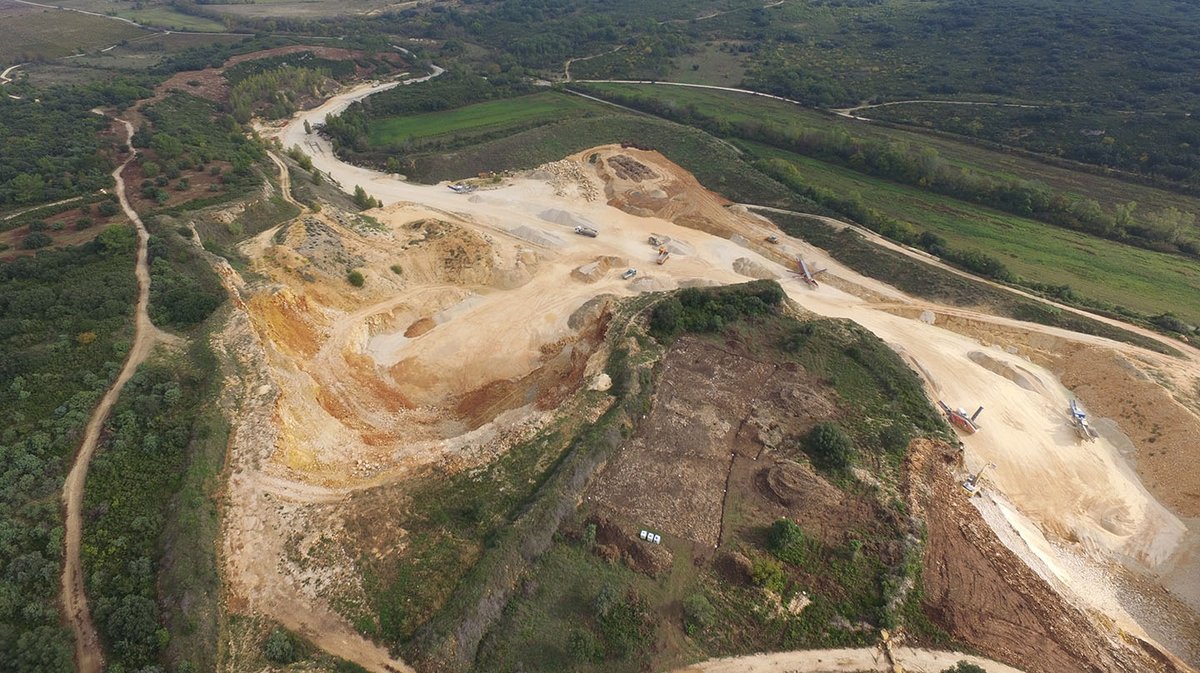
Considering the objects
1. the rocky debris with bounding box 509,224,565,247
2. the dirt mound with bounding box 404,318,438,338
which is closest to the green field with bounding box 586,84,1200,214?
the rocky debris with bounding box 509,224,565,247

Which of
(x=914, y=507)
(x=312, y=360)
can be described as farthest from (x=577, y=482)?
(x=312, y=360)

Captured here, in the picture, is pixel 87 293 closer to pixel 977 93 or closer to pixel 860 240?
pixel 860 240

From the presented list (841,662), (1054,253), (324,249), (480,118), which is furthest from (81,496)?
(1054,253)

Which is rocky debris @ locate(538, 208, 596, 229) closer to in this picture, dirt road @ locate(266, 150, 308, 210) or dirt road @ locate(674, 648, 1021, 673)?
dirt road @ locate(266, 150, 308, 210)

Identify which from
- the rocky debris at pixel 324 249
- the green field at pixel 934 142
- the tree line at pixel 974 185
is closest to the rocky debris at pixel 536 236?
the rocky debris at pixel 324 249

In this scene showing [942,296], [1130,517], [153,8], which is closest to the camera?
[1130,517]

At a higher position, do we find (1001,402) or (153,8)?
(153,8)

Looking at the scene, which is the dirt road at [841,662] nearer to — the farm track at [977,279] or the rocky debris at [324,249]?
the farm track at [977,279]
